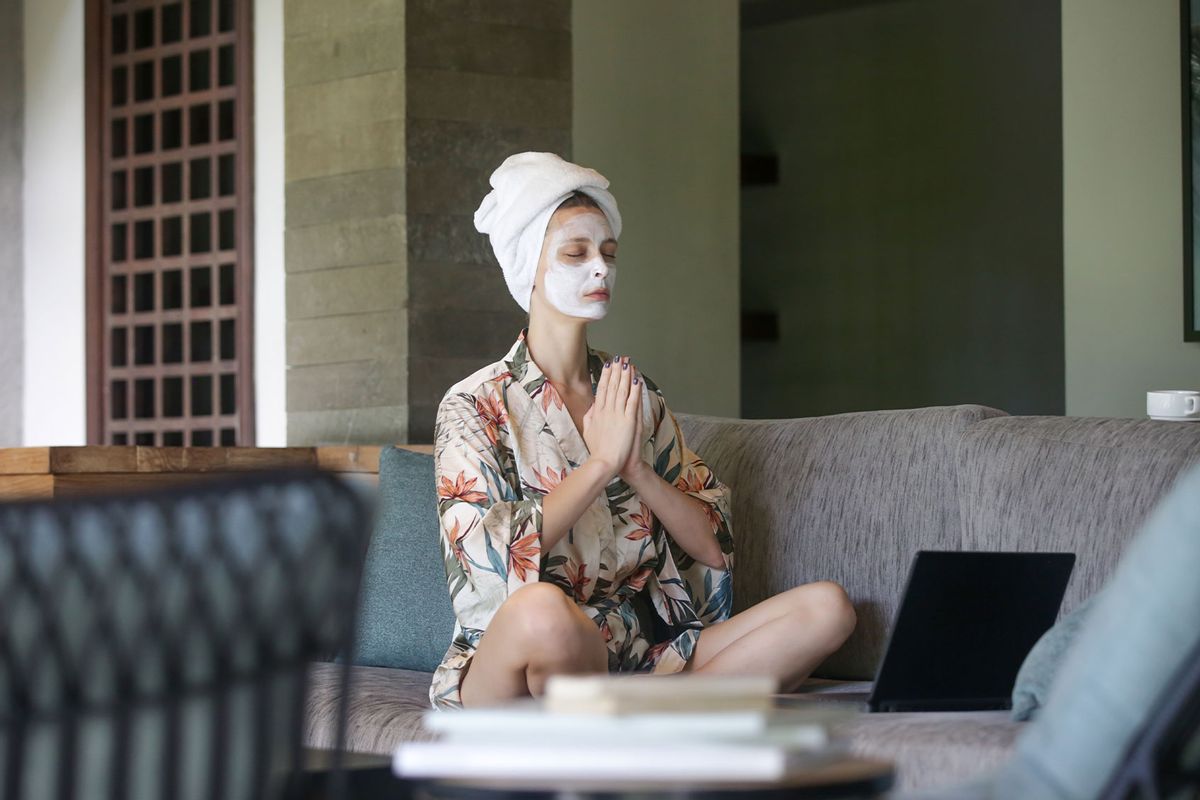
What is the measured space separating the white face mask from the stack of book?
1595mm

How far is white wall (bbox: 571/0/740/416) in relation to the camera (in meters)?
5.22

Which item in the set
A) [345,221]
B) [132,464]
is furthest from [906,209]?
[132,464]

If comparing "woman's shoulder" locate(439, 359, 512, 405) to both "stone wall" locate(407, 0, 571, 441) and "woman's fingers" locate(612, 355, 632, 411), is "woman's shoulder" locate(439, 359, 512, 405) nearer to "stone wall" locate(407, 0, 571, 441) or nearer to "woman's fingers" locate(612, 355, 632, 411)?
"woman's fingers" locate(612, 355, 632, 411)

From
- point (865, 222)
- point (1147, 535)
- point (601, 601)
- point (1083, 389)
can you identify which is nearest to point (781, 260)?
point (865, 222)

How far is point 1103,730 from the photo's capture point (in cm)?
127

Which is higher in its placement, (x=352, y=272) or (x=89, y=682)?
(x=352, y=272)

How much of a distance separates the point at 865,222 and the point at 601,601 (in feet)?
18.1

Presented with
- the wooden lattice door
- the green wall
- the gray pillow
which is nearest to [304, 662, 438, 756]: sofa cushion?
the gray pillow

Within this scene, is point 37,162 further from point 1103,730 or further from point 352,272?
point 1103,730

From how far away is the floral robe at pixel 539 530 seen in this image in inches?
98.9

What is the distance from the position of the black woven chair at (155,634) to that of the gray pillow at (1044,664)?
125 centimetres

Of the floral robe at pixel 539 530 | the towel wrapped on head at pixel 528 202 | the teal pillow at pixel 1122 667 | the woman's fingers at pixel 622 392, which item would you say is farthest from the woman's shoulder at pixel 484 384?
the teal pillow at pixel 1122 667

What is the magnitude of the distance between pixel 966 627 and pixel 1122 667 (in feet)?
3.58

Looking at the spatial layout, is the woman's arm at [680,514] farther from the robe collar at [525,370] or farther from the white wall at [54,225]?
the white wall at [54,225]
